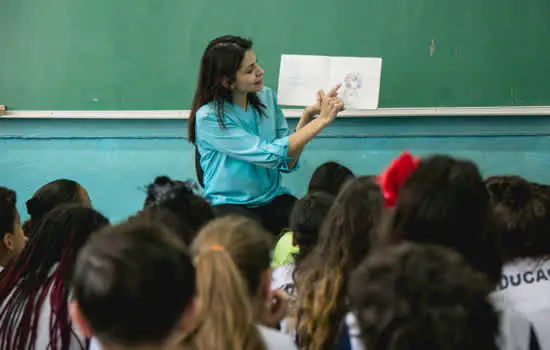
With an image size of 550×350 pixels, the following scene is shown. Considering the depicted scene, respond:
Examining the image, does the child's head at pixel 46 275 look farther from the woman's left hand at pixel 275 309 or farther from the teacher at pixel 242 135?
the teacher at pixel 242 135

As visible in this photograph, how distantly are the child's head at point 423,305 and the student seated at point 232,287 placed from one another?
1.03 feet

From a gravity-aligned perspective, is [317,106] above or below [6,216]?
above

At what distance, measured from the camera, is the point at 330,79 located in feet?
9.39

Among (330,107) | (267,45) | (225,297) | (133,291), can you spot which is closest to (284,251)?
(330,107)

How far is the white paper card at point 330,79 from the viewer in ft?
9.34

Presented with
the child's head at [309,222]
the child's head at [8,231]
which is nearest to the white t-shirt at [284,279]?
the child's head at [309,222]

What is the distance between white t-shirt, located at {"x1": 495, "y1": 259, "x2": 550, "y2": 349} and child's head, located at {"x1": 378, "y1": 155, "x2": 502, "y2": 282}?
22 cm

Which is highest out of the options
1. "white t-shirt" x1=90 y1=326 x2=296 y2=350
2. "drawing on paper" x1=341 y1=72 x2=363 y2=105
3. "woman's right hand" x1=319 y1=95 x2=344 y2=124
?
"drawing on paper" x1=341 y1=72 x2=363 y2=105

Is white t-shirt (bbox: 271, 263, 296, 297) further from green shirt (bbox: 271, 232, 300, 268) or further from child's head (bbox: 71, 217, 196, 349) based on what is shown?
child's head (bbox: 71, 217, 196, 349)

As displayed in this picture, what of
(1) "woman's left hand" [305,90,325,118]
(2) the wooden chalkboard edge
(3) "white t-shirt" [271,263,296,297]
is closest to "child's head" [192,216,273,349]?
(3) "white t-shirt" [271,263,296,297]

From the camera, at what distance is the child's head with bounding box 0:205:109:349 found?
1674 millimetres

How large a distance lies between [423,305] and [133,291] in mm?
441

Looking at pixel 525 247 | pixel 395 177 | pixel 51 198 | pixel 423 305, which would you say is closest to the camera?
pixel 423 305

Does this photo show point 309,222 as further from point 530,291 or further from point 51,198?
point 51,198
